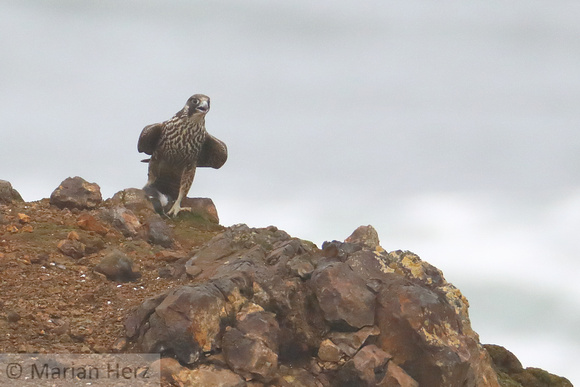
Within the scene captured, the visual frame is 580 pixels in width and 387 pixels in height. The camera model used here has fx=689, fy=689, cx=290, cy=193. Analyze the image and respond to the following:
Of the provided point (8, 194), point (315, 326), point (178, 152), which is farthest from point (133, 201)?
point (315, 326)

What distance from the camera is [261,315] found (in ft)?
25.8

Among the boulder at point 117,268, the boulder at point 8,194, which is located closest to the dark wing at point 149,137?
the boulder at point 8,194

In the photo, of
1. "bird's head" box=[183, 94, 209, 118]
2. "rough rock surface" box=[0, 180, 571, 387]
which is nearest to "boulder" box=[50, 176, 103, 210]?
"bird's head" box=[183, 94, 209, 118]

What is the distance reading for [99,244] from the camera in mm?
10859

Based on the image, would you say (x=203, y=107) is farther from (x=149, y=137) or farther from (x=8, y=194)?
(x=8, y=194)

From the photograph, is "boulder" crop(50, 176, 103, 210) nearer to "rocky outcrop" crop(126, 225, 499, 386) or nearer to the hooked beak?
the hooked beak

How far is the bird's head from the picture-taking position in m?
13.6

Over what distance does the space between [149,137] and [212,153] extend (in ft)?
4.64

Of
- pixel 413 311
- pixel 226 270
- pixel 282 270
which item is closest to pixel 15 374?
pixel 226 270

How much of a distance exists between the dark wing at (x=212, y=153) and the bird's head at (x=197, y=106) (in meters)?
0.89

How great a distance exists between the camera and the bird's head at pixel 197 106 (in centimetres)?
1362

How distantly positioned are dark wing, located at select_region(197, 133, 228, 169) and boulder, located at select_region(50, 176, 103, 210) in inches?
108

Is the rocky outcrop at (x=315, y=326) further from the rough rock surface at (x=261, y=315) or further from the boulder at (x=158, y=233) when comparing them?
the boulder at (x=158, y=233)

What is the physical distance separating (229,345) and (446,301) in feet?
9.19
